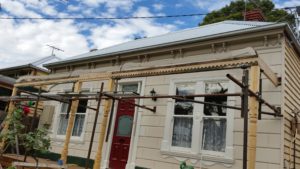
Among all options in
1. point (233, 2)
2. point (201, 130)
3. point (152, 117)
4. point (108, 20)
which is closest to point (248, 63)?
point (201, 130)

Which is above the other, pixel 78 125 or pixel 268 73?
pixel 268 73

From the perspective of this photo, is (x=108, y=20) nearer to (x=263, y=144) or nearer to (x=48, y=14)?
(x=48, y=14)

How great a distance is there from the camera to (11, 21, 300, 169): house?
610 cm

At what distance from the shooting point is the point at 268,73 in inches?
228

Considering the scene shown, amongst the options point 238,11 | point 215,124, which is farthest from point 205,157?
point 238,11

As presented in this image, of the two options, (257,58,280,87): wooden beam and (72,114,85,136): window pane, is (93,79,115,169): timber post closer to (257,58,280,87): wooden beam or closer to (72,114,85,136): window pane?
(72,114,85,136): window pane

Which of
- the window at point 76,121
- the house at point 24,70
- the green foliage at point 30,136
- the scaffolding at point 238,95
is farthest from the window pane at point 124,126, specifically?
the house at point 24,70

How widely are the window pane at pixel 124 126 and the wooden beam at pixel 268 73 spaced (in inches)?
176

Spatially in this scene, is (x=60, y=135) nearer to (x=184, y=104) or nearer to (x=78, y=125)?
(x=78, y=125)

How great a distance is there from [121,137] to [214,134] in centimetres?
319

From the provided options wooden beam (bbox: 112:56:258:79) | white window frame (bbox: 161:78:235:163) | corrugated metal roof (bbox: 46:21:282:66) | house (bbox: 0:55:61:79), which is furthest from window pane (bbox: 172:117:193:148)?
house (bbox: 0:55:61:79)

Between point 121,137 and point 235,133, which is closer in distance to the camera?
point 235,133

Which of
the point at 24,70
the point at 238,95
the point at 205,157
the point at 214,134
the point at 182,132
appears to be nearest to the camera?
the point at 238,95

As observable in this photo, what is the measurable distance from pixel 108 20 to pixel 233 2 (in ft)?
56.9
